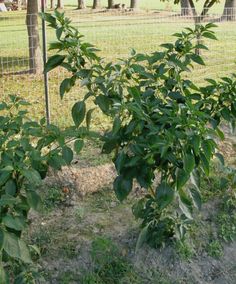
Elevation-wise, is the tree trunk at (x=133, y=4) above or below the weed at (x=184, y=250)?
above

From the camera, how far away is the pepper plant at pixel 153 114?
250cm

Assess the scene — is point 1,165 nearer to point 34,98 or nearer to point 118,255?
point 118,255

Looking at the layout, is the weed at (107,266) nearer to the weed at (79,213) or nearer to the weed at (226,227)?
the weed at (79,213)

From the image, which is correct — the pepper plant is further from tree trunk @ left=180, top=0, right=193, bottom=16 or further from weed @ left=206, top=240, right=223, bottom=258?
tree trunk @ left=180, top=0, right=193, bottom=16

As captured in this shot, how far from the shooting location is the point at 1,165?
2.37m

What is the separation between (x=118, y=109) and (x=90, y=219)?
1424 millimetres

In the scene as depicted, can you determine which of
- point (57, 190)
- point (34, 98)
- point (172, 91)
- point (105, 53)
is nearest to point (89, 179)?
point (57, 190)

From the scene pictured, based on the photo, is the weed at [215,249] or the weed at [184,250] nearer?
the weed at [184,250]

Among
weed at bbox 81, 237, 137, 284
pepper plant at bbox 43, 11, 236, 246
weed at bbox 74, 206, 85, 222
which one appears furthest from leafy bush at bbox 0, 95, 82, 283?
weed at bbox 74, 206, 85, 222

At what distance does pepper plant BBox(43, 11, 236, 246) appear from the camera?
8.20ft

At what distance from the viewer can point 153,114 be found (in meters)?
2.67

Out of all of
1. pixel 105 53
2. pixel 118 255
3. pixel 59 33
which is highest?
pixel 59 33

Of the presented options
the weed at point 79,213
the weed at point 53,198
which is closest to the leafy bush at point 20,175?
the weed at point 79,213

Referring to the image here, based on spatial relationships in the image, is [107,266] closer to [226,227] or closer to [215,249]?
[215,249]
